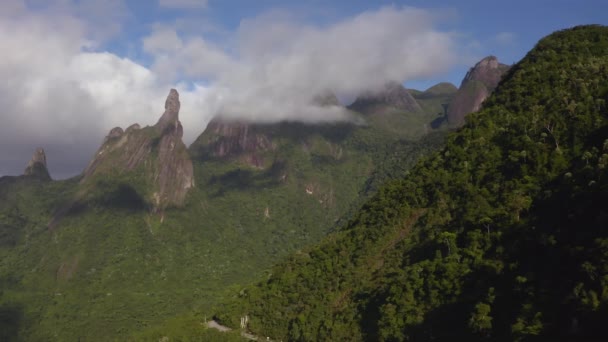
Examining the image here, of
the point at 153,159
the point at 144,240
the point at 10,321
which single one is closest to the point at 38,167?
the point at 153,159

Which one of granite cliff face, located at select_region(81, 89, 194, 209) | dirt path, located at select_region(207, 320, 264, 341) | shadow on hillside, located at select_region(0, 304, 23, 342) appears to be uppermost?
granite cliff face, located at select_region(81, 89, 194, 209)

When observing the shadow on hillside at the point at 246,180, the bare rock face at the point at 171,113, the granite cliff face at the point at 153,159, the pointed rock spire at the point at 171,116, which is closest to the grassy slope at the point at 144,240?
the shadow on hillside at the point at 246,180

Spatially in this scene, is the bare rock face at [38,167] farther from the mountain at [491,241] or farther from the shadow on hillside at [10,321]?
the mountain at [491,241]

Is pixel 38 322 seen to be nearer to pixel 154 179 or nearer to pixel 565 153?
pixel 154 179

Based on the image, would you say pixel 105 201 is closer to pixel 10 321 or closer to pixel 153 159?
pixel 153 159

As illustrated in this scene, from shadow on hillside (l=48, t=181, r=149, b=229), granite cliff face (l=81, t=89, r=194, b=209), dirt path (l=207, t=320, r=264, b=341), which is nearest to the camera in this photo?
dirt path (l=207, t=320, r=264, b=341)

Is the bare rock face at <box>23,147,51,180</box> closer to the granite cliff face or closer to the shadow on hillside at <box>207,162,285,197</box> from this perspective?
the granite cliff face

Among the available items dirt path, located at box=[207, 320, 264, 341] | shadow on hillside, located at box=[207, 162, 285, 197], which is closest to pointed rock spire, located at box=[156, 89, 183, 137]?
shadow on hillside, located at box=[207, 162, 285, 197]
